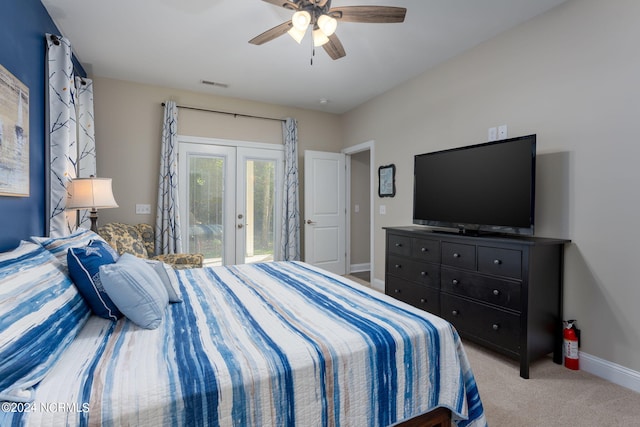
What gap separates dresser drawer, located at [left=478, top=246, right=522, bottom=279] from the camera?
2.18 meters

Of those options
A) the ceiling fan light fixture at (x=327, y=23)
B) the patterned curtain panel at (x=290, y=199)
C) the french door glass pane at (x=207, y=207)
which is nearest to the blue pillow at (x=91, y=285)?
the ceiling fan light fixture at (x=327, y=23)

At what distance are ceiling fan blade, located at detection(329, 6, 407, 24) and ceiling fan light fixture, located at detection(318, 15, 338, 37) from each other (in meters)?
0.07

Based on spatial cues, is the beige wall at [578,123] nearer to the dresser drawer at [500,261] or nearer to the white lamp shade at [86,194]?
the dresser drawer at [500,261]

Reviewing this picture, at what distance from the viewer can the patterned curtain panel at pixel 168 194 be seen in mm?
3887

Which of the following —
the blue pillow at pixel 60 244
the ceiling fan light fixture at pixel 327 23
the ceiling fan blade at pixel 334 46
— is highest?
the ceiling fan blade at pixel 334 46

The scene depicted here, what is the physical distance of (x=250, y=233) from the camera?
4578mm

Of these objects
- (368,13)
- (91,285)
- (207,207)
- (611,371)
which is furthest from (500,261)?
(207,207)

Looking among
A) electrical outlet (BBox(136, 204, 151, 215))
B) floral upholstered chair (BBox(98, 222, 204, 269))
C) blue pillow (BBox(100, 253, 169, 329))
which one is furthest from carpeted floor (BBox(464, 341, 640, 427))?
electrical outlet (BBox(136, 204, 151, 215))

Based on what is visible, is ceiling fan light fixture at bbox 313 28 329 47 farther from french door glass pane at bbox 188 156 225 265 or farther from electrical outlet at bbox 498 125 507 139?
french door glass pane at bbox 188 156 225 265

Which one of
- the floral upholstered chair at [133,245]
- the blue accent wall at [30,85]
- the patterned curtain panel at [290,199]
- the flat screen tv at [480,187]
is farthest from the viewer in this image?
the patterned curtain panel at [290,199]

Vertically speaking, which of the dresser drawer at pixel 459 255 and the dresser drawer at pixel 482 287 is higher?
the dresser drawer at pixel 459 255

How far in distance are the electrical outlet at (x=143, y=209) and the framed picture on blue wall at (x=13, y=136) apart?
6.10ft

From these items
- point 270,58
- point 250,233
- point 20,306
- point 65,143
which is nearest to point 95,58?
point 65,143

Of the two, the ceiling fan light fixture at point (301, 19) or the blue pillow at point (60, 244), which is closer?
the blue pillow at point (60, 244)
